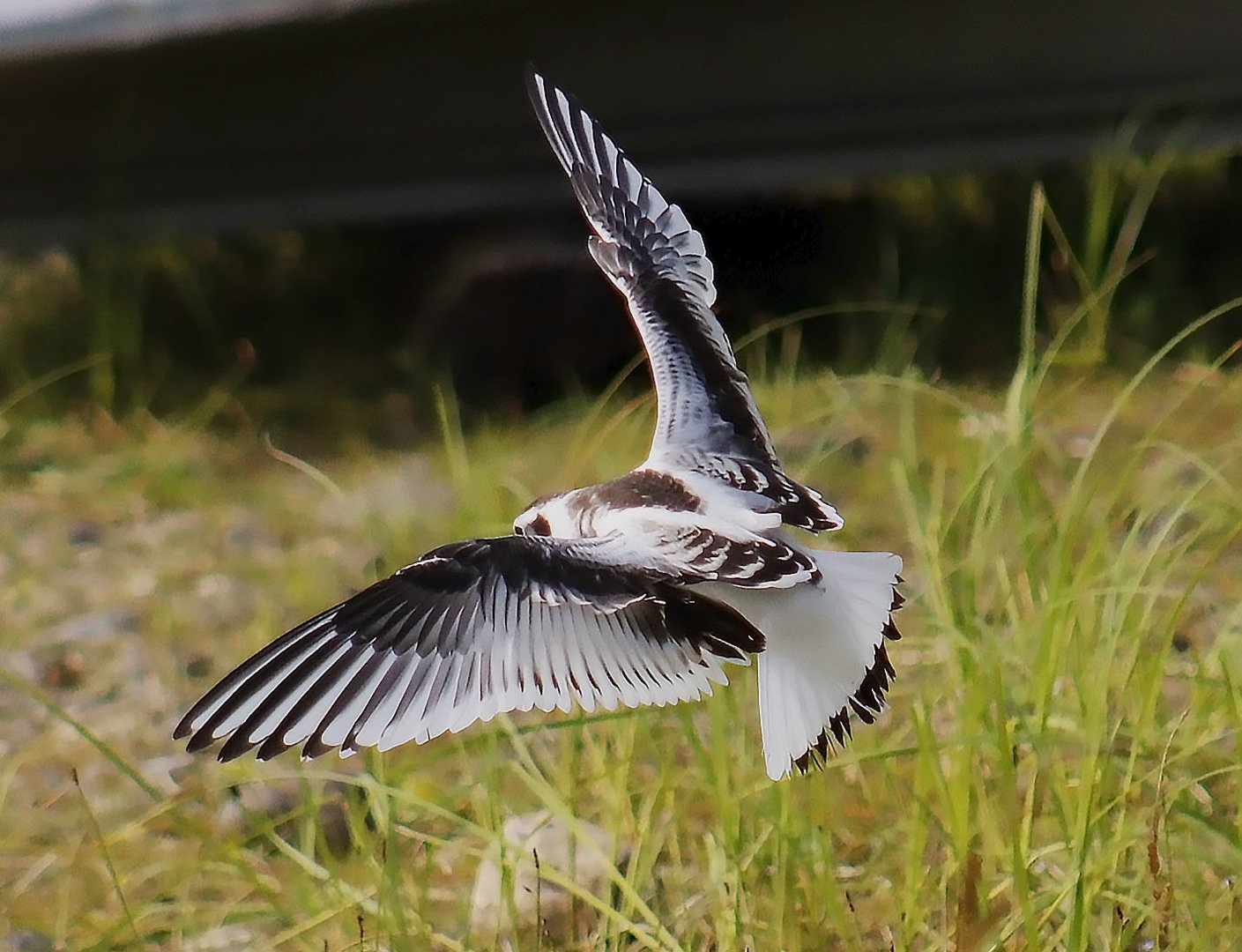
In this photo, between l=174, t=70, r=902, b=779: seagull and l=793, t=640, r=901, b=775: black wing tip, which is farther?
l=793, t=640, r=901, b=775: black wing tip

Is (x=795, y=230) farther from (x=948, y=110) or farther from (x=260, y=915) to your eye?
(x=260, y=915)

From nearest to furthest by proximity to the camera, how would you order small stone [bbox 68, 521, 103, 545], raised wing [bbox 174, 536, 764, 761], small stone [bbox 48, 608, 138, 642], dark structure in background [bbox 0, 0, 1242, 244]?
raised wing [bbox 174, 536, 764, 761] → small stone [bbox 48, 608, 138, 642] → small stone [bbox 68, 521, 103, 545] → dark structure in background [bbox 0, 0, 1242, 244]

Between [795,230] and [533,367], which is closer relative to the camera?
[533,367]

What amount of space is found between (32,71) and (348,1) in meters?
0.87

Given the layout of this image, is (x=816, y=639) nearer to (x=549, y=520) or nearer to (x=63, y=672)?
(x=549, y=520)

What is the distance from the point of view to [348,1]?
10.5 ft

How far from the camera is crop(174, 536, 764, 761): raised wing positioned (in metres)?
0.98

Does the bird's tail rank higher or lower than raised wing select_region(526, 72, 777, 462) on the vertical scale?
lower

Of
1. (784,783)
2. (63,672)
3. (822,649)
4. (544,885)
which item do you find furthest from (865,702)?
(63,672)

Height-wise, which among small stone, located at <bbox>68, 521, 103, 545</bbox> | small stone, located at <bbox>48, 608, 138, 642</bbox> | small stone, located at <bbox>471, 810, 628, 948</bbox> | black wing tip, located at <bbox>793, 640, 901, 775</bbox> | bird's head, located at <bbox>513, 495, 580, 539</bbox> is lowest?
small stone, located at <bbox>68, 521, 103, 545</bbox>

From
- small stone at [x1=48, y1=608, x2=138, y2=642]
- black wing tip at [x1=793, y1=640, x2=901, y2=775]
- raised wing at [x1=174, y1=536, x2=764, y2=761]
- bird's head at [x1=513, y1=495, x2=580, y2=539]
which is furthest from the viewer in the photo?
small stone at [x1=48, y1=608, x2=138, y2=642]

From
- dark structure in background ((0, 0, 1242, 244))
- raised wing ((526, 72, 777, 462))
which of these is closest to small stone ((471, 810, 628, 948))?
raised wing ((526, 72, 777, 462))

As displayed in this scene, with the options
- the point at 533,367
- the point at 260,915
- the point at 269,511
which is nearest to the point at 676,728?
the point at 260,915

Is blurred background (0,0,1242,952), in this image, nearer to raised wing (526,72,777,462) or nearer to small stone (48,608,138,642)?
small stone (48,608,138,642)
